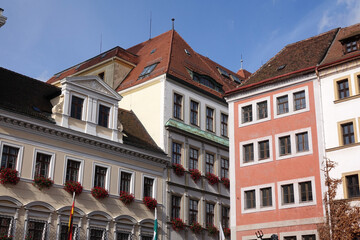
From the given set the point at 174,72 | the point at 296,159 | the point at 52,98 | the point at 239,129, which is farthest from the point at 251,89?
the point at 52,98

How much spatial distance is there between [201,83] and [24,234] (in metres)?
20.8

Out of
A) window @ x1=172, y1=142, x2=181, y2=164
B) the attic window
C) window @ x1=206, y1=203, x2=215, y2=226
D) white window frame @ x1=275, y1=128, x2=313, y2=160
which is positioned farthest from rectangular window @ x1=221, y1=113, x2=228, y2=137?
white window frame @ x1=275, y1=128, x2=313, y2=160

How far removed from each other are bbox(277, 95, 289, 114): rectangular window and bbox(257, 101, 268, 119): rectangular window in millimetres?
936

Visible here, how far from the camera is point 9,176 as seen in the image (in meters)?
28.2

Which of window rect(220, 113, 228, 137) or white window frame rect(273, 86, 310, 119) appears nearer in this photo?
white window frame rect(273, 86, 310, 119)

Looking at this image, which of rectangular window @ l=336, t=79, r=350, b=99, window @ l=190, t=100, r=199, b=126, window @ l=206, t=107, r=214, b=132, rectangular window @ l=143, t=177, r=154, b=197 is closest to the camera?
rectangular window @ l=336, t=79, r=350, b=99

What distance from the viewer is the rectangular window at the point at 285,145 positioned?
31.1m

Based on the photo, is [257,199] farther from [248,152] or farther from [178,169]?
[178,169]

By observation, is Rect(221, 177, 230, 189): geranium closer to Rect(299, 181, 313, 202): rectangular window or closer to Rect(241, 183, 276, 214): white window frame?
Rect(241, 183, 276, 214): white window frame

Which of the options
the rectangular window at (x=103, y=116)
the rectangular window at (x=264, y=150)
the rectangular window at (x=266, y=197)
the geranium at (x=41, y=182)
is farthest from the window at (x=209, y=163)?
the geranium at (x=41, y=182)

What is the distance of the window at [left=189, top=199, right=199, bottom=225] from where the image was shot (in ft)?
127

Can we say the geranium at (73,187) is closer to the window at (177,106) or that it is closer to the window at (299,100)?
the window at (177,106)

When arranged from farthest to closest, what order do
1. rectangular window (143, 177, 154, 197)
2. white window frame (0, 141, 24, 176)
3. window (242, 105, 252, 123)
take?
rectangular window (143, 177, 154, 197) < window (242, 105, 252, 123) < white window frame (0, 141, 24, 176)

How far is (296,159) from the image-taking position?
99.8 feet
